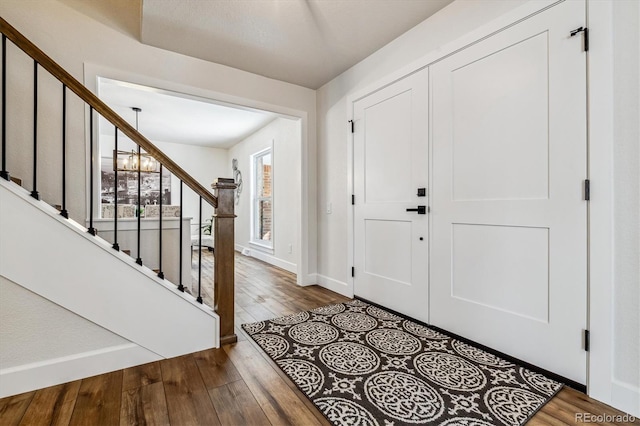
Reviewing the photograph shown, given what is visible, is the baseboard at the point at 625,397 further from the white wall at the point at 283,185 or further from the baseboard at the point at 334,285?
the white wall at the point at 283,185

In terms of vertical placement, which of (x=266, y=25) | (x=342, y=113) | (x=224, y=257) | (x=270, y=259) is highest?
(x=266, y=25)

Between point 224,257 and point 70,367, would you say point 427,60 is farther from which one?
point 70,367

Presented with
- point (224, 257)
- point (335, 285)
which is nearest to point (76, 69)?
point (224, 257)

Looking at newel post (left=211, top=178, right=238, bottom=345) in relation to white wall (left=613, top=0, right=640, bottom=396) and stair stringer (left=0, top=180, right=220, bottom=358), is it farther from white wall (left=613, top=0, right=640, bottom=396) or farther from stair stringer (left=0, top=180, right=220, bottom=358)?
white wall (left=613, top=0, right=640, bottom=396)

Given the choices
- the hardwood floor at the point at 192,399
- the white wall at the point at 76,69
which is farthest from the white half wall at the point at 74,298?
the white wall at the point at 76,69

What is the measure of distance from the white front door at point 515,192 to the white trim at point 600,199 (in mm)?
40

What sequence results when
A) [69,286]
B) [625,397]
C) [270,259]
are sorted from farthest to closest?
1. [270,259]
2. [69,286]
3. [625,397]

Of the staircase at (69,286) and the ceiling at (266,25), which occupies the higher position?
the ceiling at (266,25)

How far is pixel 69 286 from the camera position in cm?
158

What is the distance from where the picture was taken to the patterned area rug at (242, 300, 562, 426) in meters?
1.34

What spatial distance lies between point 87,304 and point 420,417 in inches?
72.2

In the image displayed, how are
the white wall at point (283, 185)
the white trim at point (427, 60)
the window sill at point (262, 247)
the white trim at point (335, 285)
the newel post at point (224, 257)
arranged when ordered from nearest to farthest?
the white trim at point (427, 60) < the newel post at point (224, 257) < the white trim at point (335, 285) < the white wall at point (283, 185) < the window sill at point (262, 247)

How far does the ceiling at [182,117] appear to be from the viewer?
156 inches

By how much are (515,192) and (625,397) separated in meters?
1.10
